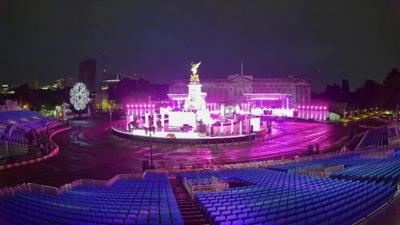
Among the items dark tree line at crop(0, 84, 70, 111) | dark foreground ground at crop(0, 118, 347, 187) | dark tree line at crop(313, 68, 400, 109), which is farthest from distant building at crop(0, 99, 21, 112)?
dark tree line at crop(313, 68, 400, 109)

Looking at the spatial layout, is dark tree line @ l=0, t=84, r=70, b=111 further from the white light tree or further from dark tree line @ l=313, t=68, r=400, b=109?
dark tree line @ l=313, t=68, r=400, b=109

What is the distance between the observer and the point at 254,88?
14638 centimetres

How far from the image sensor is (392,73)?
8344cm

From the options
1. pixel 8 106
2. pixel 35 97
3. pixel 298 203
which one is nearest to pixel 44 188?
pixel 298 203

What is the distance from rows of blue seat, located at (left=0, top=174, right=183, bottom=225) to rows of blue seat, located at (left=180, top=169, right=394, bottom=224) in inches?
78.7

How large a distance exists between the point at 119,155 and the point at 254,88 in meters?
104

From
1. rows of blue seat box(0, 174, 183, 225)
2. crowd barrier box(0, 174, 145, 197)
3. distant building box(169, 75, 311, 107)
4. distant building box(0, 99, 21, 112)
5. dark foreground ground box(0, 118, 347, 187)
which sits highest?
distant building box(169, 75, 311, 107)

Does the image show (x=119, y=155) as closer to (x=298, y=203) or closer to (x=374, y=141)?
(x=374, y=141)

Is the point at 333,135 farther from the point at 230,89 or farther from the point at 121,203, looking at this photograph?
the point at 230,89

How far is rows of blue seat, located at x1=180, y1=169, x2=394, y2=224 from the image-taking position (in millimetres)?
12469

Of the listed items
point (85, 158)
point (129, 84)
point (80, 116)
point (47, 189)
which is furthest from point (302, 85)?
point (47, 189)

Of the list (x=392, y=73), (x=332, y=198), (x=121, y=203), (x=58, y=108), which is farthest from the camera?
(x=58, y=108)

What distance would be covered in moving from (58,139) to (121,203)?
2026 inches

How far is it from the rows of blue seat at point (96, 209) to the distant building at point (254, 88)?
122 meters
